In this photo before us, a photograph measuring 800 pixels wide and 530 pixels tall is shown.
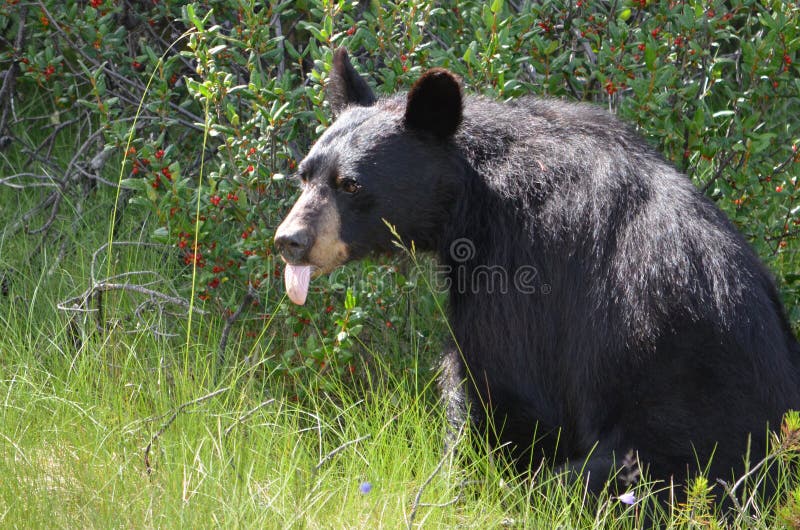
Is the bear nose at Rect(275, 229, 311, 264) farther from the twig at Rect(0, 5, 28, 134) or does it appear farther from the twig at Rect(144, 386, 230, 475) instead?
Result: the twig at Rect(0, 5, 28, 134)

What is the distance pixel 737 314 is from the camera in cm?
331

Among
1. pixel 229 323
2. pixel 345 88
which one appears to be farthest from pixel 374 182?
pixel 229 323


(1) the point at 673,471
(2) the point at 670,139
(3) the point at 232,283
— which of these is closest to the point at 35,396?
(3) the point at 232,283

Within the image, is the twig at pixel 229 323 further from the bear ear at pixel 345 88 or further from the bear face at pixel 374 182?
the bear ear at pixel 345 88

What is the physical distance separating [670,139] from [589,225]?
3.39 ft

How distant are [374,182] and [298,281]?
46 cm

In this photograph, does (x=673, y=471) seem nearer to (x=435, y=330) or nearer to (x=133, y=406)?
(x=435, y=330)

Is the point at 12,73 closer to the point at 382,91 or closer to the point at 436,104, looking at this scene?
the point at 382,91

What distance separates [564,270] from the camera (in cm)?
349

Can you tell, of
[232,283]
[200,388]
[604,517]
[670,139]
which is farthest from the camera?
[232,283]

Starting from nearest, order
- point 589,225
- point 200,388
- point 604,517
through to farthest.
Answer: point 604,517
point 589,225
point 200,388

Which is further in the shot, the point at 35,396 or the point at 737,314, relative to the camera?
the point at 35,396

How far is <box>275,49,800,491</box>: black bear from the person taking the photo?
3305 mm

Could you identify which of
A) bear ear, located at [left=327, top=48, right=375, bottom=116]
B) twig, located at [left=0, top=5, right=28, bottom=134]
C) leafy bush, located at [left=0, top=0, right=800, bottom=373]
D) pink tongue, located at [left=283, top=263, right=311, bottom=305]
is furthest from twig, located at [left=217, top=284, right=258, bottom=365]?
twig, located at [left=0, top=5, right=28, bottom=134]
